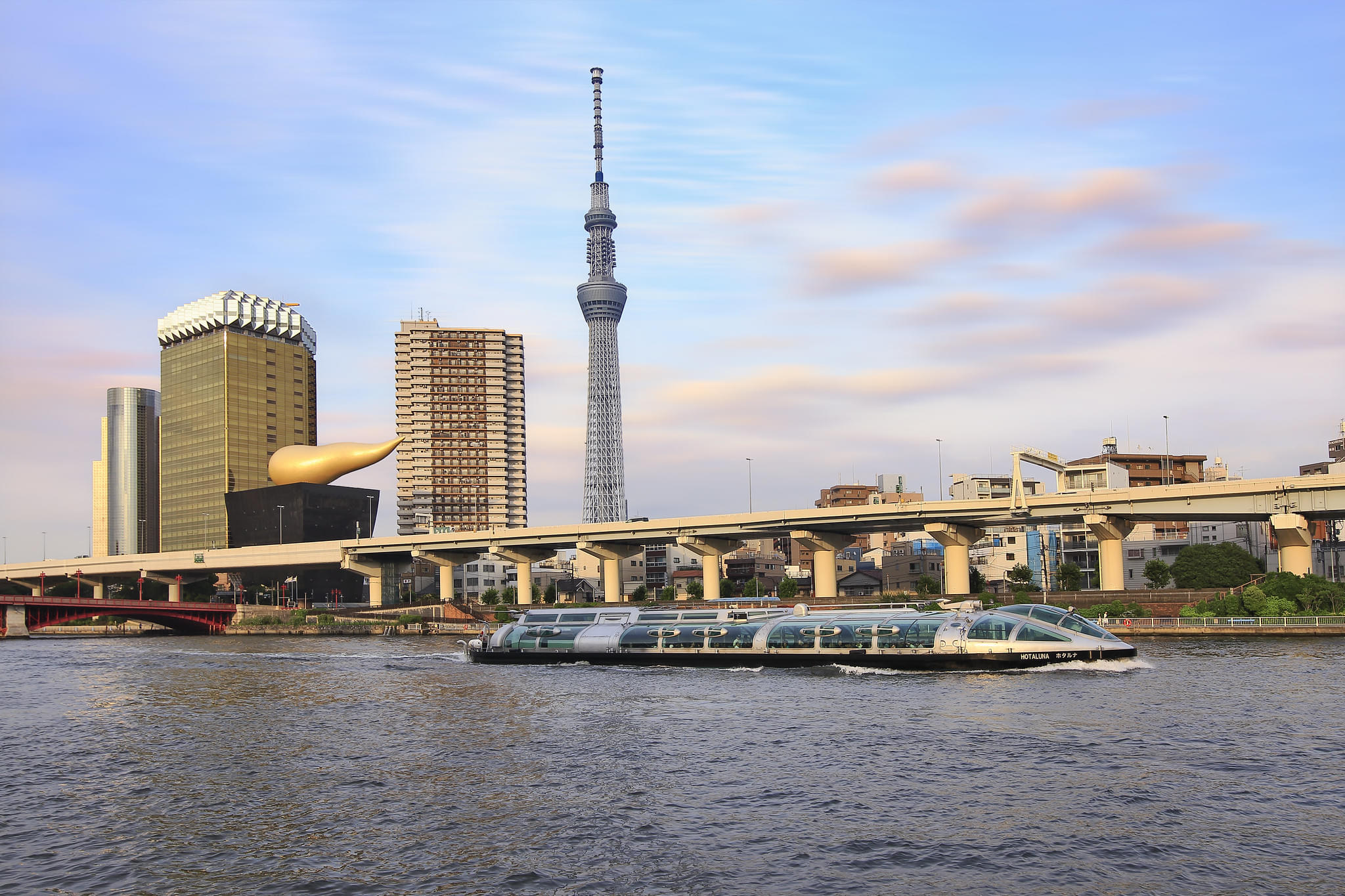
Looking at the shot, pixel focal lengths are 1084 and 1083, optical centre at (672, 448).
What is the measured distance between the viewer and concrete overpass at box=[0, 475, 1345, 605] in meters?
101

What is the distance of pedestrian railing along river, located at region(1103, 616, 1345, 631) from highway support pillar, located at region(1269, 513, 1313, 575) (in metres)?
17.2

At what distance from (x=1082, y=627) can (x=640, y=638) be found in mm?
31870

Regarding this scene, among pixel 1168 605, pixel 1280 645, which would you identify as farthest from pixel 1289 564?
pixel 1280 645

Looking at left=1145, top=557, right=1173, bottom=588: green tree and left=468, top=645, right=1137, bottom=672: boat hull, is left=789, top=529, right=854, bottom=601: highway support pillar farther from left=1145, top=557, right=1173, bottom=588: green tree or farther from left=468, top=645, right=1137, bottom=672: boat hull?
left=468, top=645, right=1137, bottom=672: boat hull

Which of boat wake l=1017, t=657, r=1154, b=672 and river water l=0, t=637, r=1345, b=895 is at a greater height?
river water l=0, t=637, r=1345, b=895

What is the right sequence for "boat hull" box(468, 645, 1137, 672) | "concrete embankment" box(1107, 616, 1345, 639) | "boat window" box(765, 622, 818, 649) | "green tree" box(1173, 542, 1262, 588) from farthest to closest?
"green tree" box(1173, 542, 1262, 588) → "concrete embankment" box(1107, 616, 1345, 639) → "boat window" box(765, 622, 818, 649) → "boat hull" box(468, 645, 1137, 672)

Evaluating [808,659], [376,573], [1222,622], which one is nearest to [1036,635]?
[808,659]

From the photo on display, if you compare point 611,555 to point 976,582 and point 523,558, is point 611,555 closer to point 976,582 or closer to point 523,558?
point 523,558

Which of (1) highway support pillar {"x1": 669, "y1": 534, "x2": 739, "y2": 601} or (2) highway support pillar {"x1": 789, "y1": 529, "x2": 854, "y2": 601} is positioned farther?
(1) highway support pillar {"x1": 669, "y1": 534, "x2": 739, "y2": 601}

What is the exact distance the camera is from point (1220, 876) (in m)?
24.1

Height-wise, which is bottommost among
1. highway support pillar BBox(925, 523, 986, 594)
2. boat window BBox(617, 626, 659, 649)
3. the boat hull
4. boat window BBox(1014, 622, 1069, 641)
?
the boat hull

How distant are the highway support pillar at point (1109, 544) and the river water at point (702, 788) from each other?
168 feet

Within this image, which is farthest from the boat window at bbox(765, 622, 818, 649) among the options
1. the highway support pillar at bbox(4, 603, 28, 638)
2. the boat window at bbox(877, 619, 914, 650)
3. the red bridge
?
the highway support pillar at bbox(4, 603, 28, 638)

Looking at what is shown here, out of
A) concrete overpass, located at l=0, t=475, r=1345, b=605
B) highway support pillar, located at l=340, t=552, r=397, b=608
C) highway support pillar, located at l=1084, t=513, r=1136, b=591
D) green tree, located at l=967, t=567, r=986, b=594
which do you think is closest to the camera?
concrete overpass, located at l=0, t=475, r=1345, b=605
